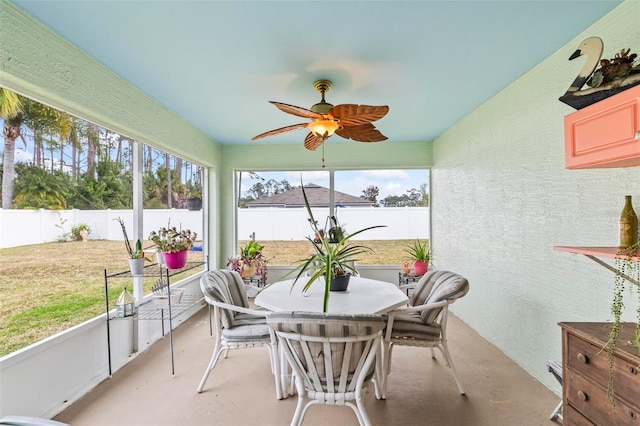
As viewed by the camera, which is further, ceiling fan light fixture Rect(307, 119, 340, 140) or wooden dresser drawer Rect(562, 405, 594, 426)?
ceiling fan light fixture Rect(307, 119, 340, 140)

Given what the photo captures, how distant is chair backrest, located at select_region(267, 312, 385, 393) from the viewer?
1.49 meters

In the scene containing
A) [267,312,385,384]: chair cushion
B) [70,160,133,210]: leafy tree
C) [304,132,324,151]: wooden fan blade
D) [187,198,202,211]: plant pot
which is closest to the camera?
[267,312,385,384]: chair cushion

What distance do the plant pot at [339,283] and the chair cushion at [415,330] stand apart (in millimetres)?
459

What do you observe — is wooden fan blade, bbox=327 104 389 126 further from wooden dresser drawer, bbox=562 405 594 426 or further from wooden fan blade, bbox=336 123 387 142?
wooden dresser drawer, bbox=562 405 594 426

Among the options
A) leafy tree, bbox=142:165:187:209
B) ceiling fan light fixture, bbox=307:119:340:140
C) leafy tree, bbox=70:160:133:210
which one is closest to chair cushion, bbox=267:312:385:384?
ceiling fan light fixture, bbox=307:119:340:140

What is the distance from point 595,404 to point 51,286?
3.17 metres

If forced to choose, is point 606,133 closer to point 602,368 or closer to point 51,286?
point 602,368

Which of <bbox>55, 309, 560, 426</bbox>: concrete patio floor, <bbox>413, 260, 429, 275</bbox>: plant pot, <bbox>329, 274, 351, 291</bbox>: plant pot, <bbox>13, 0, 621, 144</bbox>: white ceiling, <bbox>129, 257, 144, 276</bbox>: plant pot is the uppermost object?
<bbox>13, 0, 621, 144</bbox>: white ceiling

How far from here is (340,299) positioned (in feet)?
7.38

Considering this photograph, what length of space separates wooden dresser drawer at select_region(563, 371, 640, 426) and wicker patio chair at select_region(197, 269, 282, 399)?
5.25 ft

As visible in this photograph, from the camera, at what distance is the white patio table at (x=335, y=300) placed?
202 centimetres

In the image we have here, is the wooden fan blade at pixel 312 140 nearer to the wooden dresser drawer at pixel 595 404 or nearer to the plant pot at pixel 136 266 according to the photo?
the plant pot at pixel 136 266

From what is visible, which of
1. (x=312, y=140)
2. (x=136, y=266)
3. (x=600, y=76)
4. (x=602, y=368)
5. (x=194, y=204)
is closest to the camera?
(x=602, y=368)

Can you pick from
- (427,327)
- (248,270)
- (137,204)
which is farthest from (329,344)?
(137,204)
